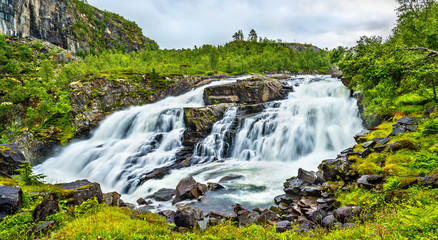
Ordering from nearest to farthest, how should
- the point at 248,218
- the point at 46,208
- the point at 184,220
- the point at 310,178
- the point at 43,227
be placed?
1. the point at 43,227
2. the point at 46,208
3. the point at 184,220
4. the point at 248,218
5. the point at 310,178

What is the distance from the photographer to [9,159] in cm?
975

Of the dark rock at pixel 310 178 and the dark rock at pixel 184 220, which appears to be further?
the dark rock at pixel 310 178

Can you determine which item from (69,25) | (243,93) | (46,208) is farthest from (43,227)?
(69,25)

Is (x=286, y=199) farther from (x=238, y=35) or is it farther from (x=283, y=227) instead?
(x=238, y=35)

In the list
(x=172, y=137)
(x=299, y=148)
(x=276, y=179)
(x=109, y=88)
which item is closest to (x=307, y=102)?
(x=299, y=148)

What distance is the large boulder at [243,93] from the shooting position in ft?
101

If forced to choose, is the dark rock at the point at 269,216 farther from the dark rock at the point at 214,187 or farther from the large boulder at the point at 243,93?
the large boulder at the point at 243,93

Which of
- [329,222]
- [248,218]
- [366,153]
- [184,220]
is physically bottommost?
[248,218]

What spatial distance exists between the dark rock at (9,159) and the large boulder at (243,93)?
22679 millimetres

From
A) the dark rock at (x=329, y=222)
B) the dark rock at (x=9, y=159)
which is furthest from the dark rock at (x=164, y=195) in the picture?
the dark rock at (x=329, y=222)

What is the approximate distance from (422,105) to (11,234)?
20.4 metres

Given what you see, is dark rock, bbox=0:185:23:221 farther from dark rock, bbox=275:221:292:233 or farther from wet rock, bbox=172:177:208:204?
dark rock, bbox=275:221:292:233

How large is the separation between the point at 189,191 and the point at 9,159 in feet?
29.2

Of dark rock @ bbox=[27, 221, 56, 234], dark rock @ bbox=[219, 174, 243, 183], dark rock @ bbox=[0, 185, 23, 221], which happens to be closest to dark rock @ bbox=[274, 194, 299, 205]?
dark rock @ bbox=[219, 174, 243, 183]
